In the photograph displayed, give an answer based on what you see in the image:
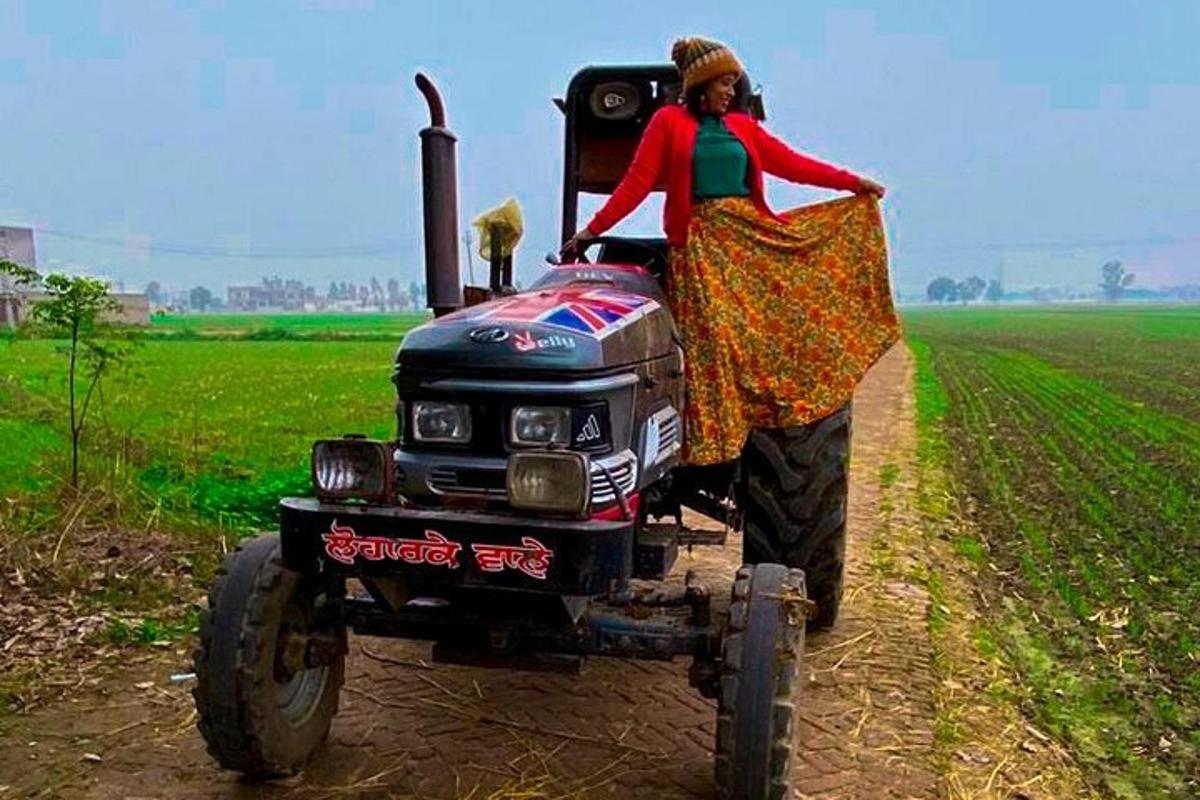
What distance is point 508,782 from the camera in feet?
11.9

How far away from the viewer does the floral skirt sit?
413cm

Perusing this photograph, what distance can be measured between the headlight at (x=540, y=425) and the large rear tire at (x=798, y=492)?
5.23 ft

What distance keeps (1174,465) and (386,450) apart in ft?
32.6

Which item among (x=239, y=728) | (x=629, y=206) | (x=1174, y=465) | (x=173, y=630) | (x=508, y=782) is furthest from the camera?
(x=1174, y=465)

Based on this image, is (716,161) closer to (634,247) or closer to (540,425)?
(634,247)

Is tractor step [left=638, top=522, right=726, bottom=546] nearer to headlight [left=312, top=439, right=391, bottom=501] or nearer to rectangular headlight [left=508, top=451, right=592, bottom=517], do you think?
rectangular headlight [left=508, top=451, right=592, bottom=517]

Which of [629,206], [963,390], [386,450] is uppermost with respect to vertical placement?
[629,206]

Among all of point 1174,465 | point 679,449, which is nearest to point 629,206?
point 679,449

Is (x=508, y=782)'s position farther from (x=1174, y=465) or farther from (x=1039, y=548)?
(x=1174, y=465)

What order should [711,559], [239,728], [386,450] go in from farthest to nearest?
[711,559], [239,728], [386,450]

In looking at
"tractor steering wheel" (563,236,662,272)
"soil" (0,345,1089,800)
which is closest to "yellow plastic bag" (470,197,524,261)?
"tractor steering wheel" (563,236,662,272)

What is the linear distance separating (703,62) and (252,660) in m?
2.59

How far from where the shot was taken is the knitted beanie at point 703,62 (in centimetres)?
395

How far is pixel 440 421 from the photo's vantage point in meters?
3.20
